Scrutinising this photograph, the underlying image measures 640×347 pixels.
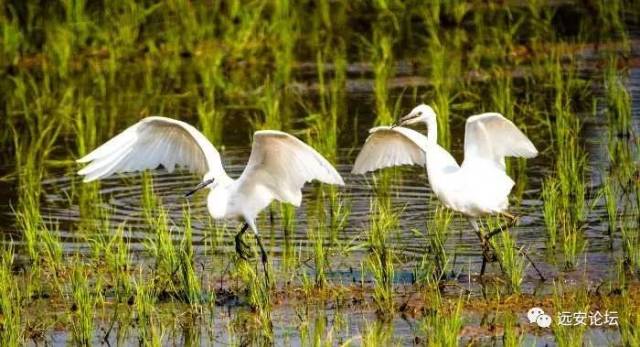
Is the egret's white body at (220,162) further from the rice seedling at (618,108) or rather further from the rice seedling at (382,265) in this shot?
the rice seedling at (618,108)

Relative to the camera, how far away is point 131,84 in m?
16.3

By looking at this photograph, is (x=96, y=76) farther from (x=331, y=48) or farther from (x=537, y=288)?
(x=537, y=288)

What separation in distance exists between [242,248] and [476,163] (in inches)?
61.8

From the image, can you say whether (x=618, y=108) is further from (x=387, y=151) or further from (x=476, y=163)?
(x=476, y=163)

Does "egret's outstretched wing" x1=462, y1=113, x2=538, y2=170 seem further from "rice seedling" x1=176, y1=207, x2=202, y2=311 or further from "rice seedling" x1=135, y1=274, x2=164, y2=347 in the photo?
"rice seedling" x1=135, y1=274, x2=164, y2=347

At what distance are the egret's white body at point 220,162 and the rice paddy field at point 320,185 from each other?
1.20 feet

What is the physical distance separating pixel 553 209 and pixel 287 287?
5.57 feet

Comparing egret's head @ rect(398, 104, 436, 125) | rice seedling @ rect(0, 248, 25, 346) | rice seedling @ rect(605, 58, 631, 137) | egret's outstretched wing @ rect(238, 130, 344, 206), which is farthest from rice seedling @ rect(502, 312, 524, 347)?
rice seedling @ rect(605, 58, 631, 137)

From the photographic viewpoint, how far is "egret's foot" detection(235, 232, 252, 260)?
9276 mm

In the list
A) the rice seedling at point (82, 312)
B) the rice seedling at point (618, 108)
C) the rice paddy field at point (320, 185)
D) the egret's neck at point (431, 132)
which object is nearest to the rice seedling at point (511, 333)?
the rice paddy field at point (320, 185)

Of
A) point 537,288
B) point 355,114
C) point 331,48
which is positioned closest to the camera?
point 537,288

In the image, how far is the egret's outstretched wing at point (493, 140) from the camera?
28.8ft

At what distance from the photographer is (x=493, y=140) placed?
29.3 feet

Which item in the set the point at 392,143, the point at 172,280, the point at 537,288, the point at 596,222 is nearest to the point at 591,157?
the point at 596,222
